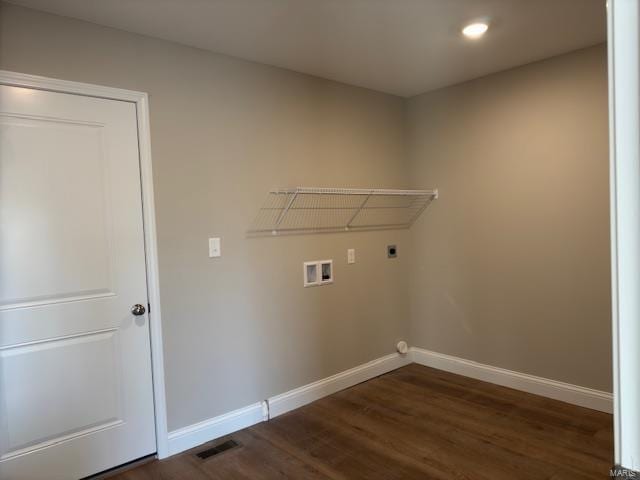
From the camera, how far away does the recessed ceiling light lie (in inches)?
99.1

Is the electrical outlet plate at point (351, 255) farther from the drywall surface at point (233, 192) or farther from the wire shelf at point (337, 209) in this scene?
the wire shelf at point (337, 209)

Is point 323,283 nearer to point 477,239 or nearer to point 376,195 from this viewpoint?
point 376,195

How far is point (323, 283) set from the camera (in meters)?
3.41

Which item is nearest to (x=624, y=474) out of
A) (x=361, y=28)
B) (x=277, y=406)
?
(x=361, y=28)

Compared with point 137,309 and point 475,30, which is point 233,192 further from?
point 475,30

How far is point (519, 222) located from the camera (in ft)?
10.9

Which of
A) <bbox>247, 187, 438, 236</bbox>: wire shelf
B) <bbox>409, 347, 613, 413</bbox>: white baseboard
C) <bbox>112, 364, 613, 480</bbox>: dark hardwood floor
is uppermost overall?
<bbox>247, 187, 438, 236</bbox>: wire shelf

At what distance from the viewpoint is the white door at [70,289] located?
7.00ft

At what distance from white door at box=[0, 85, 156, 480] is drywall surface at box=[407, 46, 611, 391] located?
2.46 m

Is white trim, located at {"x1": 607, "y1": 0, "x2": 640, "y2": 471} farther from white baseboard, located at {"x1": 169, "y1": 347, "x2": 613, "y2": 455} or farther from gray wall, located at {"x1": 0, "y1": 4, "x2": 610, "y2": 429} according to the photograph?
white baseboard, located at {"x1": 169, "y1": 347, "x2": 613, "y2": 455}

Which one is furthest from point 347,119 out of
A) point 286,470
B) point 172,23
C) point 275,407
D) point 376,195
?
point 286,470

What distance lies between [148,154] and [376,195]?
1.89 meters

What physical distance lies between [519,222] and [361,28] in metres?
1.85

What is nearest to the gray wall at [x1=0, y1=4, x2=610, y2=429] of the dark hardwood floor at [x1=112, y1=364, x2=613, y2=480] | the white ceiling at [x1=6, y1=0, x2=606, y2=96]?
the white ceiling at [x1=6, y1=0, x2=606, y2=96]
